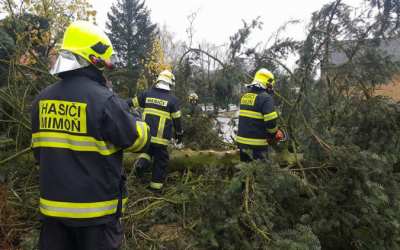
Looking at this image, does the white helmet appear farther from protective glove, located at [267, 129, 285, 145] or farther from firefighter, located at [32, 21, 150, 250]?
firefighter, located at [32, 21, 150, 250]

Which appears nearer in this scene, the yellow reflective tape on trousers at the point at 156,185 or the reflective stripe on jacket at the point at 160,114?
the yellow reflective tape on trousers at the point at 156,185

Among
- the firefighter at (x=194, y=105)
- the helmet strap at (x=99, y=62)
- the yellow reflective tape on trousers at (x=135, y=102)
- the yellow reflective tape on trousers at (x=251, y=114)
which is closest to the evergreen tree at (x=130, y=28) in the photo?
the firefighter at (x=194, y=105)

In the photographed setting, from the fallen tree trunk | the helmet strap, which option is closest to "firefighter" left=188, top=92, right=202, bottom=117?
the fallen tree trunk

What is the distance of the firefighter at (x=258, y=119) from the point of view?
12.4ft

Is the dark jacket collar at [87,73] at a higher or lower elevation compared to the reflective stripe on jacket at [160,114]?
higher

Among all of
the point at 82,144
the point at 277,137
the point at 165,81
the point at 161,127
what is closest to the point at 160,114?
the point at 161,127

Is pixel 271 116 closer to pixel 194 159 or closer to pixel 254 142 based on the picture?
pixel 254 142

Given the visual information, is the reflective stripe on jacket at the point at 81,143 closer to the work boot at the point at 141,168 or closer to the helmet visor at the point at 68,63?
the helmet visor at the point at 68,63

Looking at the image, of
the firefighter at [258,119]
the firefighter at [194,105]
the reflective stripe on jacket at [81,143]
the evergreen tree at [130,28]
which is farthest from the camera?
the evergreen tree at [130,28]

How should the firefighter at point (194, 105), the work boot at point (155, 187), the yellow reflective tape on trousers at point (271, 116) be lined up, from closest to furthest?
1. the yellow reflective tape on trousers at point (271, 116)
2. the work boot at point (155, 187)
3. the firefighter at point (194, 105)

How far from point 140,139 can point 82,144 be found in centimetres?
30

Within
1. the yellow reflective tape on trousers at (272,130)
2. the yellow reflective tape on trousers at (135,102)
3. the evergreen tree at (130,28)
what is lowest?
the yellow reflective tape on trousers at (272,130)

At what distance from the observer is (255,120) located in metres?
3.90

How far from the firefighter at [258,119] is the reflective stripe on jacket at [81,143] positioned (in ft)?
7.72
